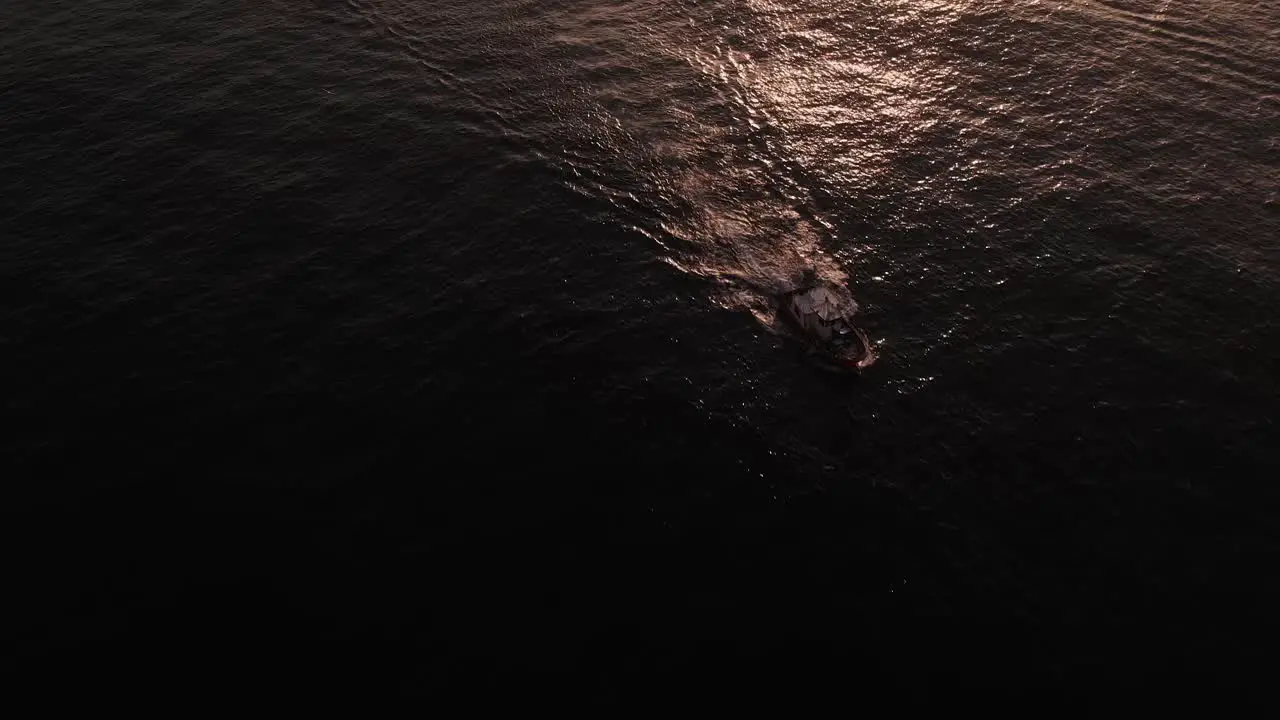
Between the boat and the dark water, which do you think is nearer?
the dark water

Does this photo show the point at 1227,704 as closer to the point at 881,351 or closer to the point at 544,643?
the point at 881,351

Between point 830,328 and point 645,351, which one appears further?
point 645,351

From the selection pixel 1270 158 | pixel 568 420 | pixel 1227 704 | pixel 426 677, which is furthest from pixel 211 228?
pixel 1270 158

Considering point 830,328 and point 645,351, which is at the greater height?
point 830,328
